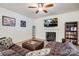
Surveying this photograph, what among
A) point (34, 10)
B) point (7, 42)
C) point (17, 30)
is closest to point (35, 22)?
point (34, 10)

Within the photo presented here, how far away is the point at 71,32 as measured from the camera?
1.60 metres

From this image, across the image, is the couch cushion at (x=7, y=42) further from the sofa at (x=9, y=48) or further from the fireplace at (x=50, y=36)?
the fireplace at (x=50, y=36)

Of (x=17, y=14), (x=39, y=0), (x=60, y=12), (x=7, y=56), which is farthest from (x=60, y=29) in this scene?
(x=7, y=56)

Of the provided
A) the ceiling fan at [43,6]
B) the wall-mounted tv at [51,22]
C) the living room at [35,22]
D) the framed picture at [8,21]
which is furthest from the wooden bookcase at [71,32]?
the framed picture at [8,21]

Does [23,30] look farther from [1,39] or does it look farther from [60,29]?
[60,29]

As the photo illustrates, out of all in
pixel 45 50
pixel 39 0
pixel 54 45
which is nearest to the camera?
pixel 39 0

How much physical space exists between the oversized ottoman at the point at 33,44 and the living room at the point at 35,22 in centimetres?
1

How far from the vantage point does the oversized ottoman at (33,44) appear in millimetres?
1568

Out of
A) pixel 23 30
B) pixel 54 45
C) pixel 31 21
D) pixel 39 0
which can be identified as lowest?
pixel 54 45

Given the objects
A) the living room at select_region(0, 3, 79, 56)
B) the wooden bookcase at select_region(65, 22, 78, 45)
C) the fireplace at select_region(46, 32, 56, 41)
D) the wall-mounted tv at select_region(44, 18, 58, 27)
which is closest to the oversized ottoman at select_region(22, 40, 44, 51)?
the living room at select_region(0, 3, 79, 56)

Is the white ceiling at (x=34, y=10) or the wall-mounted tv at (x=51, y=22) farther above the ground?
the white ceiling at (x=34, y=10)

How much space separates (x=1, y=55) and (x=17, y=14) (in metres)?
0.58

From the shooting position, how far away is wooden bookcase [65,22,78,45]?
1.53 meters

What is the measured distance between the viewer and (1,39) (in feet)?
4.91
